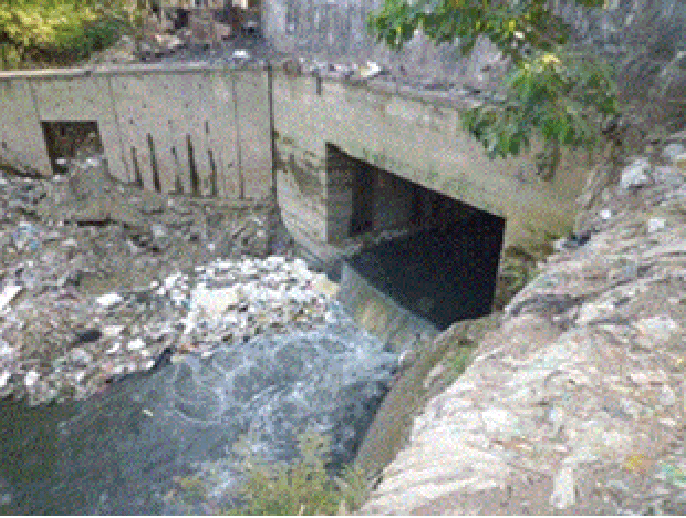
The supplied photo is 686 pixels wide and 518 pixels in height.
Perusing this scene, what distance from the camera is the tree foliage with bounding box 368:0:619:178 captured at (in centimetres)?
359

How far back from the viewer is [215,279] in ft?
26.3

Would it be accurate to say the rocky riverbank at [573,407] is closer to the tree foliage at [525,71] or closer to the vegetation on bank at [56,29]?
the tree foliage at [525,71]

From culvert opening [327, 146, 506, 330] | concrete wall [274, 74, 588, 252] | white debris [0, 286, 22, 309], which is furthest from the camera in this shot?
white debris [0, 286, 22, 309]

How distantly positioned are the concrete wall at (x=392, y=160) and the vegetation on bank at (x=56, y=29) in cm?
387

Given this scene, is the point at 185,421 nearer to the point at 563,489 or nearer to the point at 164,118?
the point at 164,118

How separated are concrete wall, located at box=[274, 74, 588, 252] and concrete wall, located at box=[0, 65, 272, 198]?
48cm

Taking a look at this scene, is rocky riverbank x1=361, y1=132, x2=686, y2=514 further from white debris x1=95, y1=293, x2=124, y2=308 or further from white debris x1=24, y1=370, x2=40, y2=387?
white debris x1=95, y1=293, x2=124, y2=308

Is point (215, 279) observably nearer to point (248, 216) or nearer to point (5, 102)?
point (248, 216)

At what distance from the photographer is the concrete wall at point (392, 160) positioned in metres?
5.32

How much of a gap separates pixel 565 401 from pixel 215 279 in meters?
6.43

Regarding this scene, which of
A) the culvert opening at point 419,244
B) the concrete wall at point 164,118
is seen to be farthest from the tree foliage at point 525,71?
the concrete wall at point 164,118

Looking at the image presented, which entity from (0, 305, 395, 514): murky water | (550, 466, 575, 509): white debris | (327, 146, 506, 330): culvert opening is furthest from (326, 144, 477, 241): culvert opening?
(550, 466, 575, 509): white debris

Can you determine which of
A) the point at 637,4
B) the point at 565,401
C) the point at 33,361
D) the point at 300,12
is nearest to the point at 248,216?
the point at 300,12

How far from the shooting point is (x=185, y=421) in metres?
6.09
